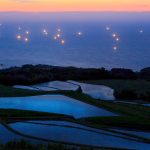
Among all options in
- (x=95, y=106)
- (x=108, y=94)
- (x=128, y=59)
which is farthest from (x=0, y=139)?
(x=128, y=59)

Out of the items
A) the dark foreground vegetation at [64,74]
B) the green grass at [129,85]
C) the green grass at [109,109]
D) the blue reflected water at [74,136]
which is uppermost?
the dark foreground vegetation at [64,74]

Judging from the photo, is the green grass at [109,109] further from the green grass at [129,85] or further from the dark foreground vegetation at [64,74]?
the green grass at [129,85]

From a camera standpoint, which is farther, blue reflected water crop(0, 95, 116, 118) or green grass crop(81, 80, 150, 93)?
green grass crop(81, 80, 150, 93)

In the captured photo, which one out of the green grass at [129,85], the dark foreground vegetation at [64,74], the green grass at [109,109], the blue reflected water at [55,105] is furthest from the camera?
the green grass at [129,85]

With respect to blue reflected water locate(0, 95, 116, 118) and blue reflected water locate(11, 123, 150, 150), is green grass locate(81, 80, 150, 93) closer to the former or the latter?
blue reflected water locate(0, 95, 116, 118)

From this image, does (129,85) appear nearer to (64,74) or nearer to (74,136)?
(64,74)

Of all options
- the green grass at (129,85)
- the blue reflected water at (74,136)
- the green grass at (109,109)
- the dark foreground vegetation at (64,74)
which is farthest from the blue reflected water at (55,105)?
the green grass at (129,85)

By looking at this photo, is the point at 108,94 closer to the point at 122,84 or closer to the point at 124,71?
the point at 122,84

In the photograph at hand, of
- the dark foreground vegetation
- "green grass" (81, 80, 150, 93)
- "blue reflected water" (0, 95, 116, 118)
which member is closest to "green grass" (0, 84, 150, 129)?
"blue reflected water" (0, 95, 116, 118)

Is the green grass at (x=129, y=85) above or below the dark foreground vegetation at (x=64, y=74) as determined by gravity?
below

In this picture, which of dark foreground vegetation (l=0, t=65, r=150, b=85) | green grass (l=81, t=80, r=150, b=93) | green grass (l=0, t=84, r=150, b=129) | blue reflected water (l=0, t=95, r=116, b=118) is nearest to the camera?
green grass (l=0, t=84, r=150, b=129)

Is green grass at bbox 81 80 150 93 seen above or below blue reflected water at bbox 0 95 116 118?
above
